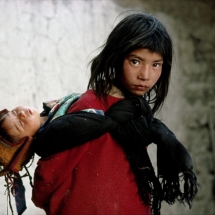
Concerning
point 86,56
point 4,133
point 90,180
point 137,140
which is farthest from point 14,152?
point 86,56

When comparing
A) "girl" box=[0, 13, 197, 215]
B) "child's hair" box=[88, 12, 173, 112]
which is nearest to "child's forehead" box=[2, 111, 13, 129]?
"girl" box=[0, 13, 197, 215]

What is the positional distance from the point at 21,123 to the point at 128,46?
0.45 meters

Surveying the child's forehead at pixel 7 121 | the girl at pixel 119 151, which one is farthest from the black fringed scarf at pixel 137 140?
the child's forehead at pixel 7 121

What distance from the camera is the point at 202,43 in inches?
126

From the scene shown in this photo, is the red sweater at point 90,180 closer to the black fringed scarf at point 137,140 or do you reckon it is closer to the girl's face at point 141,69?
the black fringed scarf at point 137,140

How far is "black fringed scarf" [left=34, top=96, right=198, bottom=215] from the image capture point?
1504 millimetres

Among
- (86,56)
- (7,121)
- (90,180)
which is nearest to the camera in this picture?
(90,180)

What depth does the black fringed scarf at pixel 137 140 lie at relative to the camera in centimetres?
150

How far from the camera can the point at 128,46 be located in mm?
1550

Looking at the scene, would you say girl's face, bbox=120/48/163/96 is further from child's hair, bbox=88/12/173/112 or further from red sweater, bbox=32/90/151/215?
red sweater, bbox=32/90/151/215

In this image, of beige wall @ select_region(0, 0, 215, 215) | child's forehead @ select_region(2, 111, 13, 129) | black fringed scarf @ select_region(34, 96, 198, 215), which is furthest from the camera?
beige wall @ select_region(0, 0, 215, 215)

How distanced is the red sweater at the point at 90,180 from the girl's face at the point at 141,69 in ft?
0.47

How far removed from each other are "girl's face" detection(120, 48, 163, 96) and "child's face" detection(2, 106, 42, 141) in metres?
0.34

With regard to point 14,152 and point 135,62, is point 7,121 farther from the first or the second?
point 135,62
